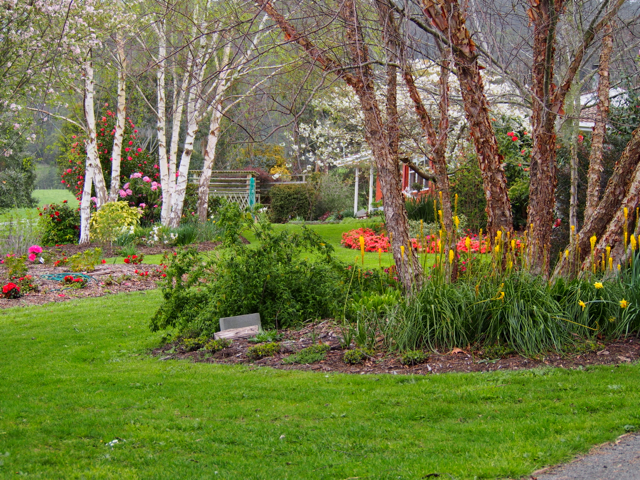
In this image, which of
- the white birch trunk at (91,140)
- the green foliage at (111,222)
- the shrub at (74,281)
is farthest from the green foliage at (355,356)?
the white birch trunk at (91,140)

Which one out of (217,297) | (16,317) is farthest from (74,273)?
(217,297)

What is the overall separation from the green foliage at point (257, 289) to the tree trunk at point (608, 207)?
8.29 feet

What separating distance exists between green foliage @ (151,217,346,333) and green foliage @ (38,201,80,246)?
11.1 m

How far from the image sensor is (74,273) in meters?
11.4

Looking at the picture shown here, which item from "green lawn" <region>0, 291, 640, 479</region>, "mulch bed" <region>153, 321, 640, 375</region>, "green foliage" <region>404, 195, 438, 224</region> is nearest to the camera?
"green lawn" <region>0, 291, 640, 479</region>

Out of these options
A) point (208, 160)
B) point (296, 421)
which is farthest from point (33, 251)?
point (296, 421)

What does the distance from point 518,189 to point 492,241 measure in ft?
28.2

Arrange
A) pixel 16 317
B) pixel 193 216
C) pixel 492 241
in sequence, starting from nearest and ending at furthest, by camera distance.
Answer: pixel 492 241 → pixel 16 317 → pixel 193 216

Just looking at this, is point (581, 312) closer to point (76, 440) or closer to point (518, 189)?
point (76, 440)

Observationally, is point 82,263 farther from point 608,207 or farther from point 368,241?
point 608,207

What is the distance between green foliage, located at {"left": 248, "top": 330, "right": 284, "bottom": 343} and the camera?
6224 millimetres

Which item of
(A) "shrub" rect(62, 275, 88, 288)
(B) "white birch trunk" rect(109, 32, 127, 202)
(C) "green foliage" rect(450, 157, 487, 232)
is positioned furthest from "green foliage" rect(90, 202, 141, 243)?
(C) "green foliage" rect(450, 157, 487, 232)

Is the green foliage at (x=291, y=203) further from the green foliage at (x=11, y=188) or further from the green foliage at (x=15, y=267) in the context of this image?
the green foliage at (x=15, y=267)

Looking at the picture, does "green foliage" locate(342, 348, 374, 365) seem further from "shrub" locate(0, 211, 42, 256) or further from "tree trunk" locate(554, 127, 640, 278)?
"shrub" locate(0, 211, 42, 256)
